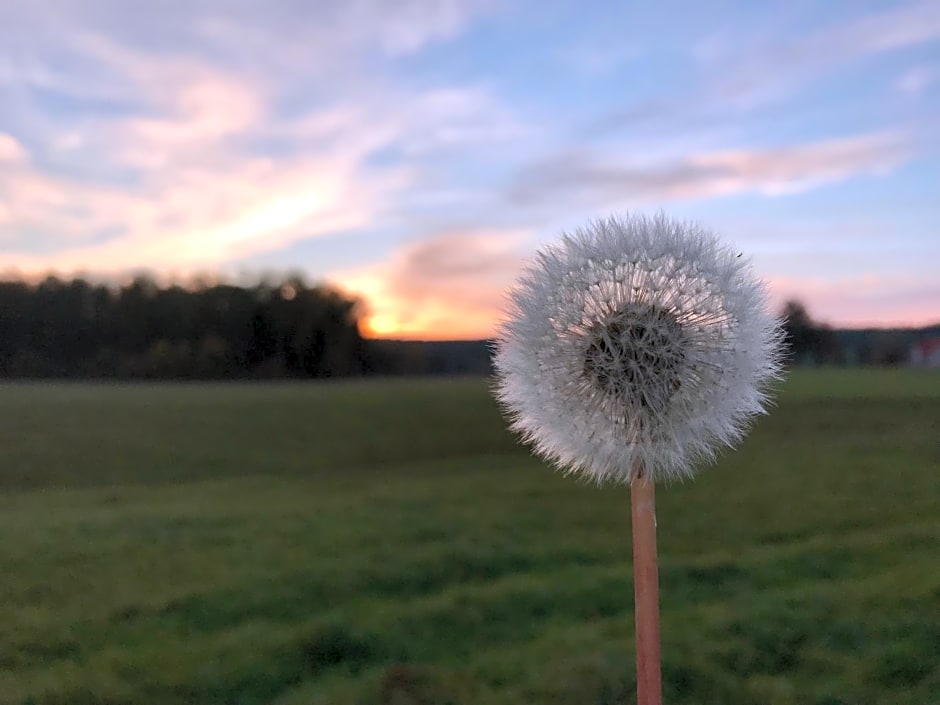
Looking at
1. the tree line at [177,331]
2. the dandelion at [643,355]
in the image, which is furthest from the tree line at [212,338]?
the dandelion at [643,355]

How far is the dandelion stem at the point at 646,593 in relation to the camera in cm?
160

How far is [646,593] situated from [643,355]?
57cm

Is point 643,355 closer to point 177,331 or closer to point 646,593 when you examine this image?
point 646,593

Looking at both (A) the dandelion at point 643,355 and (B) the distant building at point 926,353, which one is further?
(B) the distant building at point 926,353

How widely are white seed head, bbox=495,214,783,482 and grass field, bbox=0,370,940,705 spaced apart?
190cm

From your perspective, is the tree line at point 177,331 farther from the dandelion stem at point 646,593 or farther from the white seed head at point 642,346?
the dandelion stem at point 646,593

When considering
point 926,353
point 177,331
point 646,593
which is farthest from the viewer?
point 926,353

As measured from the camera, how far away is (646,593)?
160 cm

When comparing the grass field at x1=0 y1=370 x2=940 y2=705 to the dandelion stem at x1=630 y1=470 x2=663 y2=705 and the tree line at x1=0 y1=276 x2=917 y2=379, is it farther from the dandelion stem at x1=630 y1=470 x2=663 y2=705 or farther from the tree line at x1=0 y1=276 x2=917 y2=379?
the dandelion stem at x1=630 y1=470 x2=663 y2=705

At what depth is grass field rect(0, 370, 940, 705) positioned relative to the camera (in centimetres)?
322

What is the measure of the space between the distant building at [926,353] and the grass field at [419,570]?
2.28m

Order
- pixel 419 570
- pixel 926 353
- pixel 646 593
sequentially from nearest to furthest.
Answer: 1. pixel 646 593
2. pixel 419 570
3. pixel 926 353

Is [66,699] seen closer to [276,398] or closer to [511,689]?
[511,689]

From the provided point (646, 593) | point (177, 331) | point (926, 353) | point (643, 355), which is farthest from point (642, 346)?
point (926, 353)
